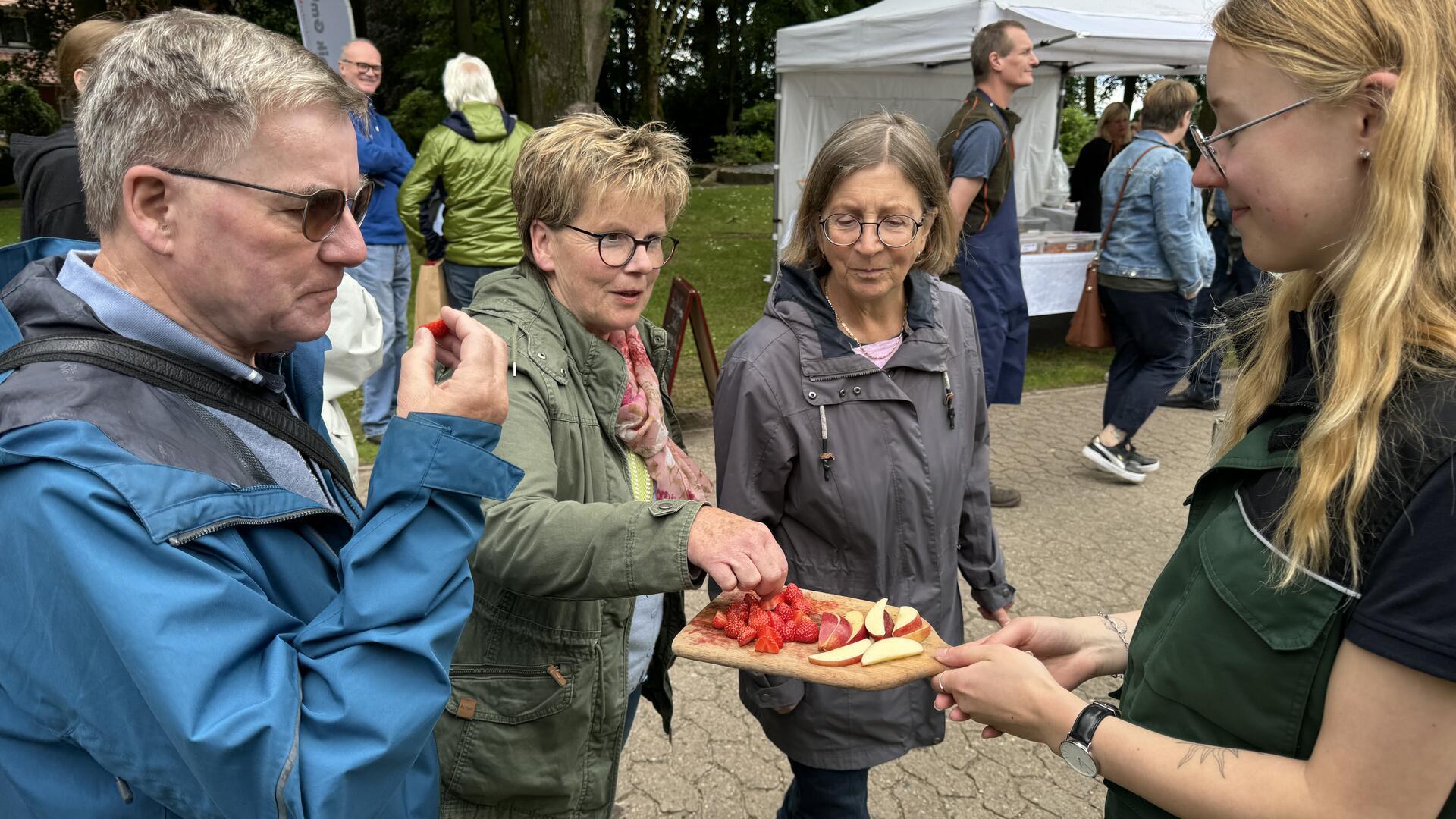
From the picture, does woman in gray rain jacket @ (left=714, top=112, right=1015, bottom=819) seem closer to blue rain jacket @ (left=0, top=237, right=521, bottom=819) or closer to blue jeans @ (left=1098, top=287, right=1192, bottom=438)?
blue rain jacket @ (left=0, top=237, right=521, bottom=819)

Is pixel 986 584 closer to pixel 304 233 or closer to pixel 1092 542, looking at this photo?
pixel 304 233

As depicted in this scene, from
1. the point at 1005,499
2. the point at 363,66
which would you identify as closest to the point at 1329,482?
the point at 1005,499

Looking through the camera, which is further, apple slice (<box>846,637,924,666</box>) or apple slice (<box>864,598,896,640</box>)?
apple slice (<box>864,598,896,640</box>)

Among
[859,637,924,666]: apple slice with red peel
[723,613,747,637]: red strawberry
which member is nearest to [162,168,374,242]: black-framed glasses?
[723,613,747,637]: red strawberry

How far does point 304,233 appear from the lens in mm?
1313

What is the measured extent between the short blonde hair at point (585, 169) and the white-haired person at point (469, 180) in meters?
4.36

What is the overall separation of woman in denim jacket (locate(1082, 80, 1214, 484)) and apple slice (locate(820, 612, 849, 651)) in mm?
4517

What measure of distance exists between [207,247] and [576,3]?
32.8 feet

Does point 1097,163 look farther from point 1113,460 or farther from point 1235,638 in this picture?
point 1235,638

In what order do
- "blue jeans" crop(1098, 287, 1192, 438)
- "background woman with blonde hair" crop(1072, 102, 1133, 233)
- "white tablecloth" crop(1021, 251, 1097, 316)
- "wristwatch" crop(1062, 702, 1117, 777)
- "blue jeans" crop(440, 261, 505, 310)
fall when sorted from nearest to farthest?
1. "wristwatch" crop(1062, 702, 1117, 777)
2. "blue jeans" crop(1098, 287, 1192, 438)
3. "blue jeans" crop(440, 261, 505, 310)
4. "white tablecloth" crop(1021, 251, 1097, 316)
5. "background woman with blonde hair" crop(1072, 102, 1133, 233)

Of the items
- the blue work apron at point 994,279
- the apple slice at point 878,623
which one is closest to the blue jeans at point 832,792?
the apple slice at point 878,623

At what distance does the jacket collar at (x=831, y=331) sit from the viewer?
2.34 metres

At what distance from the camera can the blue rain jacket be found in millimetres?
1030

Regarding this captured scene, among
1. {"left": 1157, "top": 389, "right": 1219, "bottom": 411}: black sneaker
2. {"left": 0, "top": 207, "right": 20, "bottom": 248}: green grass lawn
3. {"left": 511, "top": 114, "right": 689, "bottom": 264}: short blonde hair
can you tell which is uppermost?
{"left": 511, "top": 114, "right": 689, "bottom": 264}: short blonde hair
